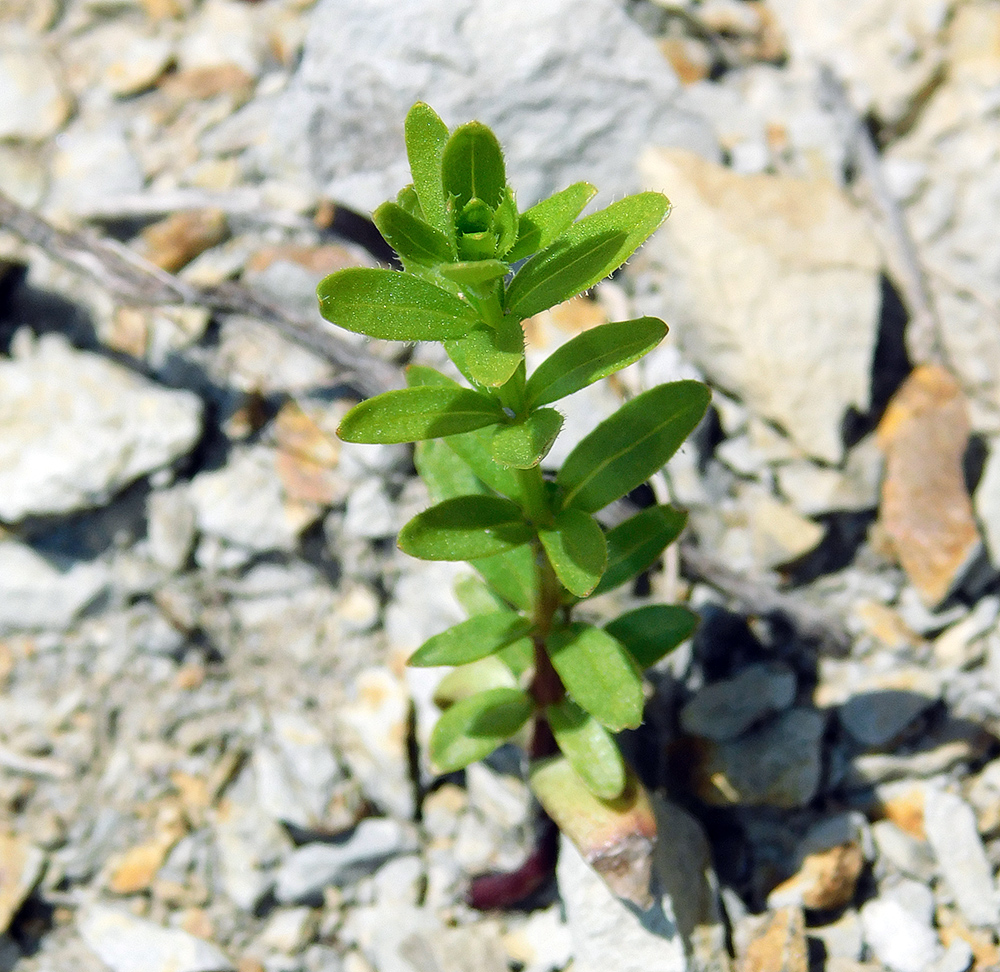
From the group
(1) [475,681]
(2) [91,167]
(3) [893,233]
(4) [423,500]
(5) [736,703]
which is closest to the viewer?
(1) [475,681]

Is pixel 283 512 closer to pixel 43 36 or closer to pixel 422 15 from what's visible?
pixel 422 15

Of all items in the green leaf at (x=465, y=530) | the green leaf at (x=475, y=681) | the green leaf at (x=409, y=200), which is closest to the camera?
the green leaf at (x=409, y=200)

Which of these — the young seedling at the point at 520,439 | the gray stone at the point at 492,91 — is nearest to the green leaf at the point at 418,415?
the young seedling at the point at 520,439

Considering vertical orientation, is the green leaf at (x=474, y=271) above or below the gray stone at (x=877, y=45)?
below

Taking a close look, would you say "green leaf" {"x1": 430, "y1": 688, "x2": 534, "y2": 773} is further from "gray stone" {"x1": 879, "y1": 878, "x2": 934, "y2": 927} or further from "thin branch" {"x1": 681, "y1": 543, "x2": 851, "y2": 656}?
"gray stone" {"x1": 879, "y1": 878, "x2": 934, "y2": 927}

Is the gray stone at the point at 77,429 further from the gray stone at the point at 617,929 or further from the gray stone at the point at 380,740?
the gray stone at the point at 617,929

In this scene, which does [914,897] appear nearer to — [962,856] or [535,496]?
[962,856]

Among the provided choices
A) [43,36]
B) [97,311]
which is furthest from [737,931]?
[43,36]

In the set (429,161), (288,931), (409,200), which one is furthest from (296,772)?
(429,161)
